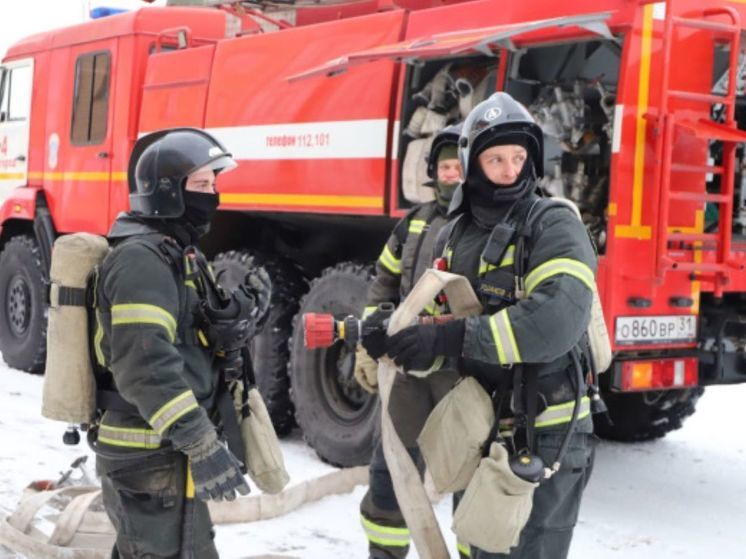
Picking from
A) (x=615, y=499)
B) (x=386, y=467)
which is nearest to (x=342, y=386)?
(x=615, y=499)

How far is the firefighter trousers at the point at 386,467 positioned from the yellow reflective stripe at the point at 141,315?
50.4 inches

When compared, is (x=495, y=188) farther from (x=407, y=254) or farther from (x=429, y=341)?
(x=407, y=254)

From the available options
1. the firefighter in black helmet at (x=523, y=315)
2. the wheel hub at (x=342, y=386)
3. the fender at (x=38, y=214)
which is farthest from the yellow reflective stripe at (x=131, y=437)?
the fender at (x=38, y=214)

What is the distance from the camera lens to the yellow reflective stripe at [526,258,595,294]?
2.99 metres

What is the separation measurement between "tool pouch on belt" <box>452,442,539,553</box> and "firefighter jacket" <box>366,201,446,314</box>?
1621mm

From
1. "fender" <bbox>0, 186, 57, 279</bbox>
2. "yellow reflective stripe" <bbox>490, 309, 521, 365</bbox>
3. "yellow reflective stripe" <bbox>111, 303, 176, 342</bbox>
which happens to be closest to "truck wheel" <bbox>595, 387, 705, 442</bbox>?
"fender" <bbox>0, 186, 57, 279</bbox>

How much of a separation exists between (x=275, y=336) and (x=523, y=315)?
13.9 ft

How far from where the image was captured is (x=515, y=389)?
10.1ft

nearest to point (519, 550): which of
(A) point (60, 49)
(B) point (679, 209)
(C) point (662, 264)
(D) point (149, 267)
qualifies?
(D) point (149, 267)

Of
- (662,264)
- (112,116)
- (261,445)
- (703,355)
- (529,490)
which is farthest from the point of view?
(112,116)

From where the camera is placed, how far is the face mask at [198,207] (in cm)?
345

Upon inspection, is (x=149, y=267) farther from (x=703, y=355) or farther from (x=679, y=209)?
(x=703, y=355)

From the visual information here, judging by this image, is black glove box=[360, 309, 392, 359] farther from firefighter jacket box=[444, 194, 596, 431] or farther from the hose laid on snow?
the hose laid on snow

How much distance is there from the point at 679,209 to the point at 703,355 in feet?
2.67
